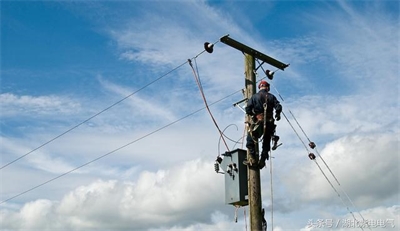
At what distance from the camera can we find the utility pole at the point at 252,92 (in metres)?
7.32

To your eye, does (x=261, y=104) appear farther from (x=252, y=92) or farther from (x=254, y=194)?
(x=254, y=194)

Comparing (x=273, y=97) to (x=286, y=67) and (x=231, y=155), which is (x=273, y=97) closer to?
(x=231, y=155)

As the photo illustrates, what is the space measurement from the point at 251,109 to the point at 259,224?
5.78 feet

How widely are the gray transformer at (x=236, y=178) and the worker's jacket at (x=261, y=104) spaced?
2.54ft

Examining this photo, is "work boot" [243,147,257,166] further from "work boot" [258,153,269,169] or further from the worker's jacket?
the worker's jacket

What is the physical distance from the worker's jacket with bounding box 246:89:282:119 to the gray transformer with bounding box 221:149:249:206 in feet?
Answer: 2.54

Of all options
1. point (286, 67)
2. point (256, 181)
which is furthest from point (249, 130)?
point (286, 67)

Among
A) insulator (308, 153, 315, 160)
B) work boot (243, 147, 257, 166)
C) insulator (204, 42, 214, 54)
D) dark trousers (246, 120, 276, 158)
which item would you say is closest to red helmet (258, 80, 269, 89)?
dark trousers (246, 120, 276, 158)

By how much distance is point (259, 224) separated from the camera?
726 centimetres

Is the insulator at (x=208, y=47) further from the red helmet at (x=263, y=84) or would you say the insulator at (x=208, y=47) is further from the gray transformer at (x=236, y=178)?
the gray transformer at (x=236, y=178)

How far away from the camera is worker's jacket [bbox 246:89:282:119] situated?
761cm

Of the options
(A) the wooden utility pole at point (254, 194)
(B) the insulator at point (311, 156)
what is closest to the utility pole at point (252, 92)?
(A) the wooden utility pole at point (254, 194)

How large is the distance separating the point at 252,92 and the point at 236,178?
1.44 metres

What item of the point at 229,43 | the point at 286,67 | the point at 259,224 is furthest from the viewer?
the point at 286,67
